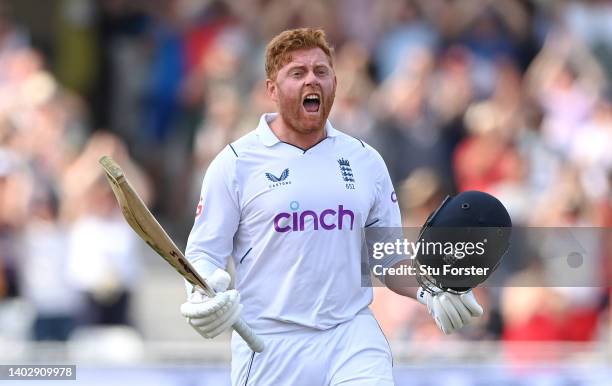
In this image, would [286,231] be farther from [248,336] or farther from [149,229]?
[149,229]

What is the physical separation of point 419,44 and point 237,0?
73.3 inches

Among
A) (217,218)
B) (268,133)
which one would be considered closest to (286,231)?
(217,218)

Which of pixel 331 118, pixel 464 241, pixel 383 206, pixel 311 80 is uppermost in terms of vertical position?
pixel 331 118

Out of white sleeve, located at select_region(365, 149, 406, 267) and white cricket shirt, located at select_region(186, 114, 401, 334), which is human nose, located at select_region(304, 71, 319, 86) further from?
white sleeve, located at select_region(365, 149, 406, 267)

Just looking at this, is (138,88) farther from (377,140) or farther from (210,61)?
(377,140)

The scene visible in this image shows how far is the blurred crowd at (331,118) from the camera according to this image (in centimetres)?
1220

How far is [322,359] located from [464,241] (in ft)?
2.81

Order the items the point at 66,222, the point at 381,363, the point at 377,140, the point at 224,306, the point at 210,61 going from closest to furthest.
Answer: the point at 224,306, the point at 381,363, the point at 66,222, the point at 377,140, the point at 210,61

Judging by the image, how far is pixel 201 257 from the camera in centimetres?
712

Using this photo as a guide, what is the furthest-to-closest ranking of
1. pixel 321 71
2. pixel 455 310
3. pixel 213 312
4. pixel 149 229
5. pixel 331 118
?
pixel 331 118
pixel 321 71
pixel 455 310
pixel 149 229
pixel 213 312

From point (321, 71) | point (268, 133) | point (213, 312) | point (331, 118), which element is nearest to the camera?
point (213, 312)

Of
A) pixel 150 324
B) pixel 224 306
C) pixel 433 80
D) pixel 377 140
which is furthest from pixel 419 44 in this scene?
pixel 224 306

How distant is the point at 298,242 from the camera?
7.08m

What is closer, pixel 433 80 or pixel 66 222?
pixel 66 222
